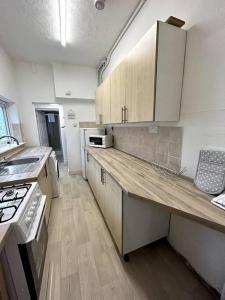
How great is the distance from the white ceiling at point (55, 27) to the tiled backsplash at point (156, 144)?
1.54 m

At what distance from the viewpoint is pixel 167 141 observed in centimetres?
142

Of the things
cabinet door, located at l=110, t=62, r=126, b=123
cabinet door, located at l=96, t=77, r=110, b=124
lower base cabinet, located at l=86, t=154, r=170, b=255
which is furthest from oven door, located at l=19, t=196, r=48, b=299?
cabinet door, located at l=96, t=77, r=110, b=124

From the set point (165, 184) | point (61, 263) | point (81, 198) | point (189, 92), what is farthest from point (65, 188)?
point (189, 92)

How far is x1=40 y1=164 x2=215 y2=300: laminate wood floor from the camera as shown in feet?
3.58

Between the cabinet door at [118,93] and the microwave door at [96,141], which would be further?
the microwave door at [96,141]

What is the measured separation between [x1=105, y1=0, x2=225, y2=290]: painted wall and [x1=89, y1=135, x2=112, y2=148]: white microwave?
1747 mm

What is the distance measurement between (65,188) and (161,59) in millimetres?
2858

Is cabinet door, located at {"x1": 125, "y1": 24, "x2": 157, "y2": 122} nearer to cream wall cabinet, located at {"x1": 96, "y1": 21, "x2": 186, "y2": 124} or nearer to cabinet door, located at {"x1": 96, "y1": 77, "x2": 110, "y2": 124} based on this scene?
cream wall cabinet, located at {"x1": 96, "y1": 21, "x2": 186, "y2": 124}

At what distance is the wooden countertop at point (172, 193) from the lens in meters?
0.75

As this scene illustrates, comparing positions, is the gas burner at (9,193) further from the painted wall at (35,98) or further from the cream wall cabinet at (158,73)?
the painted wall at (35,98)

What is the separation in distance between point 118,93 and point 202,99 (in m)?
1.03

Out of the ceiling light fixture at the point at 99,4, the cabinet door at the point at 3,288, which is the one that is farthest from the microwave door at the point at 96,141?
the cabinet door at the point at 3,288

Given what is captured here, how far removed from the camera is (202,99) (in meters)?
1.05

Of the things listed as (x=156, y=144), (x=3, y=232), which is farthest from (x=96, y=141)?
(x=3, y=232)
